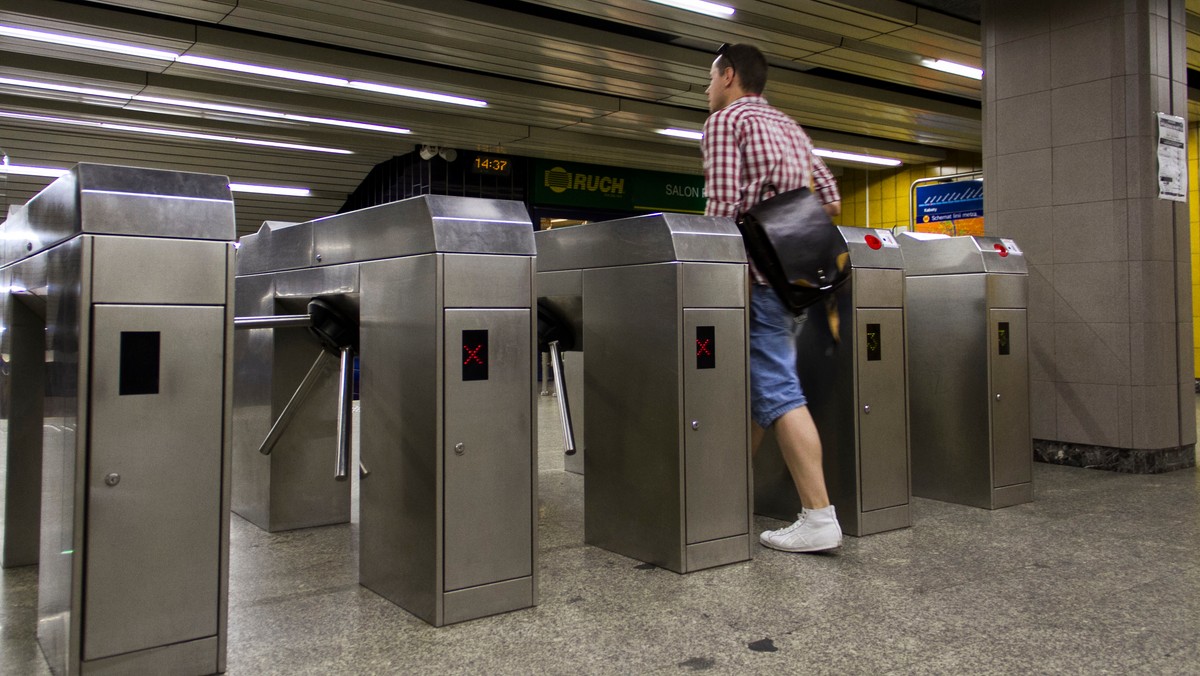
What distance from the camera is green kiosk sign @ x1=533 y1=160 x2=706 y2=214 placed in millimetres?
9953

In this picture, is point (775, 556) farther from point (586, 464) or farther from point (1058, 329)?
point (1058, 329)

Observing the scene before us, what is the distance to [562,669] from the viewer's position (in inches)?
63.6

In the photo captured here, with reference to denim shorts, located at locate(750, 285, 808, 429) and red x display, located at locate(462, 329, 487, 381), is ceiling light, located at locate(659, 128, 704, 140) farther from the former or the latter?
red x display, located at locate(462, 329, 487, 381)

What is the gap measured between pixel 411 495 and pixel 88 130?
7614 mm

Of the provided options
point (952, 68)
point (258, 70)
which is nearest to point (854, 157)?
point (952, 68)

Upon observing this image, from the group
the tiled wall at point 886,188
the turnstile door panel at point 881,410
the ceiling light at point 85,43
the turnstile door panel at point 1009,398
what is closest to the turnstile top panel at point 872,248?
the turnstile door panel at point 881,410

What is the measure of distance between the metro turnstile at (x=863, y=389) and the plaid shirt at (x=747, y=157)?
0.38 m

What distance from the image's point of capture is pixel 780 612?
6.34 ft

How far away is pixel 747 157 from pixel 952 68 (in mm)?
4767

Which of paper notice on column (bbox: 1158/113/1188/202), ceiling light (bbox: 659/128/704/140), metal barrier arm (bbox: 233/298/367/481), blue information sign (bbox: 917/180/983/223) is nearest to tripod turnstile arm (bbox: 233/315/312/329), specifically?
metal barrier arm (bbox: 233/298/367/481)

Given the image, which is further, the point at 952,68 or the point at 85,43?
the point at 952,68

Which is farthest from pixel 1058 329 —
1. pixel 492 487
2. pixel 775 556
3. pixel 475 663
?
pixel 475 663

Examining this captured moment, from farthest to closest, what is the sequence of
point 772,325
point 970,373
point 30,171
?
point 30,171 → point 970,373 → point 772,325

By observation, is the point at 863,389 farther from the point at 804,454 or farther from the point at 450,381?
the point at 450,381
